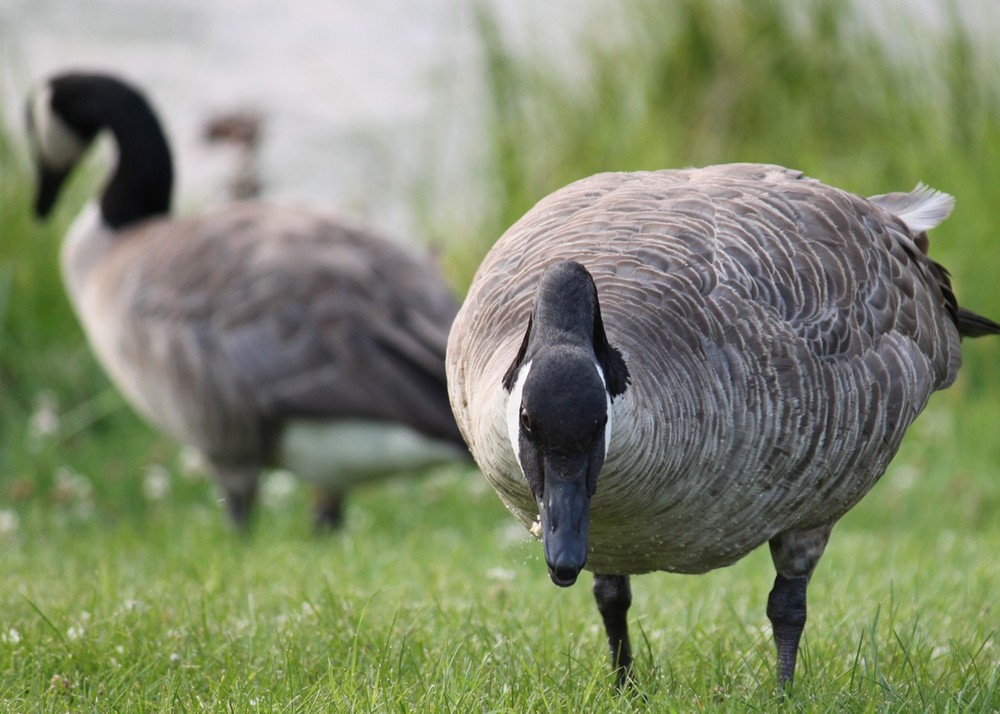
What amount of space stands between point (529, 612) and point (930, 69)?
A: 7525mm

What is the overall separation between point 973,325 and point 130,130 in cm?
564

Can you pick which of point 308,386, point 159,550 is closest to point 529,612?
point 159,550

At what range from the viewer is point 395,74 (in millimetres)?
13344

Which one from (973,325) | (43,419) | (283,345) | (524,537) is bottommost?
(43,419)

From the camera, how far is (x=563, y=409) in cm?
272

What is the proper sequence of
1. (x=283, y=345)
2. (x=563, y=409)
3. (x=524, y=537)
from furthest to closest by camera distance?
(x=283, y=345)
(x=524, y=537)
(x=563, y=409)

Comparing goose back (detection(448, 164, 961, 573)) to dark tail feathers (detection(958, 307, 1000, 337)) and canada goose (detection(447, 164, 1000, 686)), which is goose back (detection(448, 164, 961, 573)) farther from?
dark tail feathers (detection(958, 307, 1000, 337))

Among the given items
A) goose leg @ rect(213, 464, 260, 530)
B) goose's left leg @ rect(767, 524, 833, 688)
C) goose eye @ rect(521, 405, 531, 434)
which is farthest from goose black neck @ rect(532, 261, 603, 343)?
Result: goose leg @ rect(213, 464, 260, 530)

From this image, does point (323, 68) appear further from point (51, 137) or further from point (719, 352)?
point (719, 352)

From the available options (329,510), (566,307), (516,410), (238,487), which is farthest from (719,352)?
(329,510)

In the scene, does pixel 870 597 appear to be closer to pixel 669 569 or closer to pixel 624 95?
pixel 669 569

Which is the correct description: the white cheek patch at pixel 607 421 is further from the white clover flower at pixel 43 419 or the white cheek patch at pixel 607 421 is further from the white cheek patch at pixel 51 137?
the white cheek patch at pixel 51 137

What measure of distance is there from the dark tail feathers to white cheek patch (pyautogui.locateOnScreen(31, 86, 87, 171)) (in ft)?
19.5

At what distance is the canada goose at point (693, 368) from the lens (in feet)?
9.48
